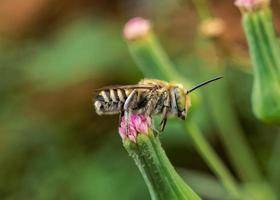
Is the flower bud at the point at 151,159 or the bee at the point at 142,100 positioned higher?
the bee at the point at 142,100

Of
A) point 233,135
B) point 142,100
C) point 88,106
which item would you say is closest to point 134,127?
point 142,100

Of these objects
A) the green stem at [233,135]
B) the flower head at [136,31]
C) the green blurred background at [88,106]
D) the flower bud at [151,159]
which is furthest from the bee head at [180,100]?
the green stem at [233,135]

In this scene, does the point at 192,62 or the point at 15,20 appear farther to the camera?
the point at 15,20

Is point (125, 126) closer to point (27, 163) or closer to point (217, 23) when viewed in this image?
point (217, 23)

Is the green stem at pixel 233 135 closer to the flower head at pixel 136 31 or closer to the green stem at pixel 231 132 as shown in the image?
the green stem at pixel 231 132

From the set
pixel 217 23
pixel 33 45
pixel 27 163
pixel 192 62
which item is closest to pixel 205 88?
pixel 192 62

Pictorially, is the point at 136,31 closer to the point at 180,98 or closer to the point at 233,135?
the point at 180,98
